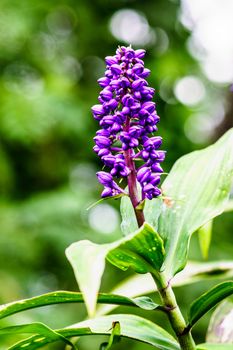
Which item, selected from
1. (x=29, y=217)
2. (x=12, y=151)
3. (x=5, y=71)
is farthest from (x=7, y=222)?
(x=5, y=71)

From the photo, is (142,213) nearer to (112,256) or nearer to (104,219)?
(112,256)

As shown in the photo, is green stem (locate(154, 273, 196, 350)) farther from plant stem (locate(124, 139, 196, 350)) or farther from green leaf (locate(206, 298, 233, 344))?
green leaf (locate(206, 298, 233, 344))

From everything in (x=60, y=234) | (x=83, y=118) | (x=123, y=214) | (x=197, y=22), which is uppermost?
(x=197, y=22)

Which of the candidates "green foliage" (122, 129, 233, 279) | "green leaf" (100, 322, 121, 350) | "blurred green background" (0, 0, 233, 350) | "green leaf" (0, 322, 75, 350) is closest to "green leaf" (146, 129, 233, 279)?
"green foliage" (122, 129, 233, 279)

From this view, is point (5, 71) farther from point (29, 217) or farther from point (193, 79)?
point (193, 79)

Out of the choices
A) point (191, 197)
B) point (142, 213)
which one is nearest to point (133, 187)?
point (142, 213)

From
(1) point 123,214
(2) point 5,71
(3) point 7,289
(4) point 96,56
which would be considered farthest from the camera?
(4) point 96,56

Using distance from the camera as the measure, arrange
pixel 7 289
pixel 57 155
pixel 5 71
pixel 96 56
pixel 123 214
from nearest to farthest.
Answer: pixel 123 214 → pixel 7 289 → pixel 5 71 → pixel 57 155 → pixel 96 56
